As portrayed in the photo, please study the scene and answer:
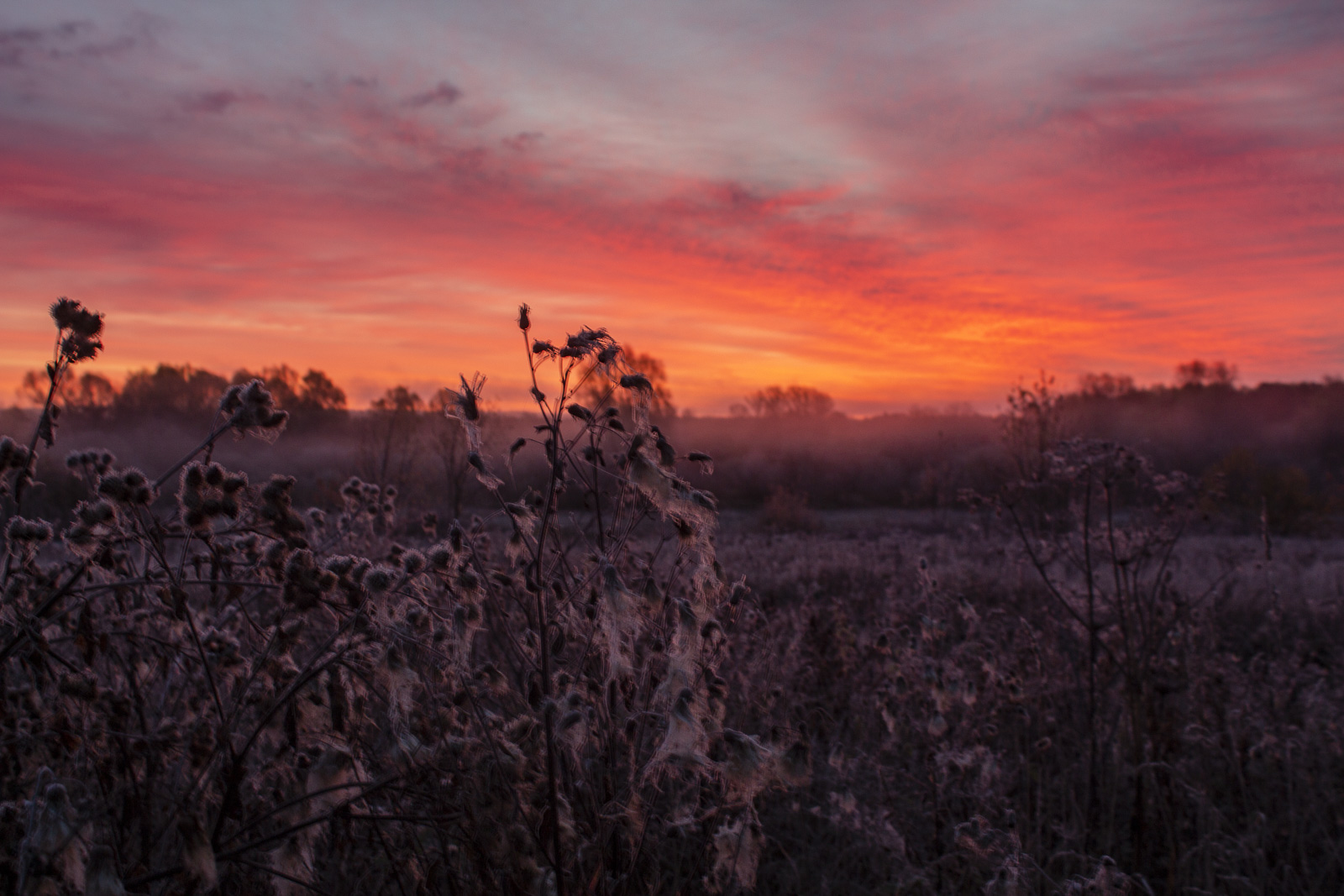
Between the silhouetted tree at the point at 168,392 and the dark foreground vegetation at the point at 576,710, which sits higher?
the silhouetted tree at the point at 168,392

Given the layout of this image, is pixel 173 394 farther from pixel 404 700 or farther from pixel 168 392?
pixel 404 700

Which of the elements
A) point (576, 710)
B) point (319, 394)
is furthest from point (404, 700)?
point (319, 394)

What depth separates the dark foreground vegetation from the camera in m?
1.50

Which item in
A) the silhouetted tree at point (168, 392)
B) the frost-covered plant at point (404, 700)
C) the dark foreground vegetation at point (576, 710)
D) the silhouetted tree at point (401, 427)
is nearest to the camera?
the frost-covered plant at point (404, 700)

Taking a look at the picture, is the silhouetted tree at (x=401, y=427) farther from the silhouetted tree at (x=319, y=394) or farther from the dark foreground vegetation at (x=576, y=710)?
the silhouetted tree at (x=319, y=394)

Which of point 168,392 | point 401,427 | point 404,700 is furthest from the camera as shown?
point 168,392

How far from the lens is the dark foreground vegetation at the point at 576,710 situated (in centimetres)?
150

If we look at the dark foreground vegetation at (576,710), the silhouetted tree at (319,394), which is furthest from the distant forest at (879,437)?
the dark foreground vegetation at (576,710)

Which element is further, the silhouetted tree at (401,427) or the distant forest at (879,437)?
the distant forest at (879,437)

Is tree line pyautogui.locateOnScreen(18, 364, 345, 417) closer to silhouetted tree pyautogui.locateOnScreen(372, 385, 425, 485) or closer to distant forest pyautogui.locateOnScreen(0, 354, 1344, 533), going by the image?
distant forest pyautogui.locateOnScreen(0, 354, 1344, 533)

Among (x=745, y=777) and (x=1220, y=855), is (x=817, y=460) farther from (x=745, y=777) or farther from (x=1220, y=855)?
(x=745, y=777)

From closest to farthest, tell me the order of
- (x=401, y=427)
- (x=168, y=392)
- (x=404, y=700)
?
(x=404, y=700), (x=401, y=427), (x=168, y=392)

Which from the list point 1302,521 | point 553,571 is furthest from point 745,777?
point 1302,521

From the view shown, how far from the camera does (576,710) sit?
4.78 feet
